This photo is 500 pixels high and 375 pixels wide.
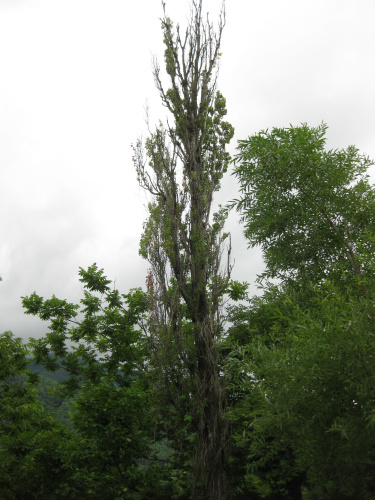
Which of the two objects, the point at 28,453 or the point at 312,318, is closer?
the point at 312,318

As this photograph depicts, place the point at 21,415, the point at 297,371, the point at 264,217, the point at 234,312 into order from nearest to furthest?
the point at 297,371, the point at 264,217, the point at 21,415, the point at 234,312

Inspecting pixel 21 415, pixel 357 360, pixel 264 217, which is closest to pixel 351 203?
pixel 264 217

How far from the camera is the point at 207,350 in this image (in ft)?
28.3

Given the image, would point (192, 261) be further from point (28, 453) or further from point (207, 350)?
point (28, 453)

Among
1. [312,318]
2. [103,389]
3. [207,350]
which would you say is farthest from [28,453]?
[312,318]

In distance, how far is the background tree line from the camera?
4.96m

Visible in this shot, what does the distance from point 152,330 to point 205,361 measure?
1532 millimetres

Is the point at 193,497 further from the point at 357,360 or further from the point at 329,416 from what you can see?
the point at 357,360

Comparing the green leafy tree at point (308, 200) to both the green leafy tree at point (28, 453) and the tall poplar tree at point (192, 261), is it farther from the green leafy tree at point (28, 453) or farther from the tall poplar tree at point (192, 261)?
the green leafy tree at point (28, 453)

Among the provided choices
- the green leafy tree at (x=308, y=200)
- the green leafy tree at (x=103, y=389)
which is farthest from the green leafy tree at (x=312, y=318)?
the green leafy tree at (x=103, y=389)

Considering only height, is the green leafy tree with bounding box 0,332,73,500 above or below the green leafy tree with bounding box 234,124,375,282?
below

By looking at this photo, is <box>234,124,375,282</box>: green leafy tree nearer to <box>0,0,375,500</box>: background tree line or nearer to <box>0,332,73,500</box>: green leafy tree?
<box>0,0,375,500</box>: background tree line

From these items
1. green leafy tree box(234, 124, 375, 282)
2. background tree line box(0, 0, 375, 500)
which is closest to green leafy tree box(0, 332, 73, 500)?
background tree line box(0, 0, 375, 500)

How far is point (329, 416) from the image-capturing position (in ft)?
15.0
